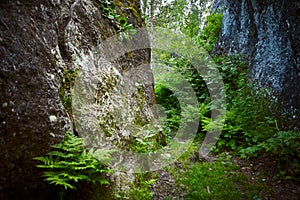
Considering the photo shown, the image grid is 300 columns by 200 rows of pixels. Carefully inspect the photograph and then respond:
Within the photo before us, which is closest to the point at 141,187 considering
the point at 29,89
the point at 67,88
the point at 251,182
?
the point at 67,88

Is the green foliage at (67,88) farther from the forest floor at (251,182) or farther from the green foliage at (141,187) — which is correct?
the forest floor at (251,182)

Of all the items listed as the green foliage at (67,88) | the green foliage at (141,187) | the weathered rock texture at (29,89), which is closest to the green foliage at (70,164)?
the weathered rock texture at (29,89)

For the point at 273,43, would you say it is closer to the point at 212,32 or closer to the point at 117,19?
the point at 117,19

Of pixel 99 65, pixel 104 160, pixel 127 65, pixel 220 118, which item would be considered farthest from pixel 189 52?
pixel 104 160

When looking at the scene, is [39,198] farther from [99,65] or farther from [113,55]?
[113,55]

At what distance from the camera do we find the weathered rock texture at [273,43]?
5.53 metres

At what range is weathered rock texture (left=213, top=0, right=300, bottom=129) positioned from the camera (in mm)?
5531

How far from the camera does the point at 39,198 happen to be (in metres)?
2.62

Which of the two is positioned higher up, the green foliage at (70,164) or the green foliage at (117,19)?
the green foliage at (117,19)

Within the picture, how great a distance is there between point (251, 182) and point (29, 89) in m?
4.63

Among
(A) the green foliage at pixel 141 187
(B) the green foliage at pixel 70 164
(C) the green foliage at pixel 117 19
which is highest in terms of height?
(C) the green foliage at pixel 117 19

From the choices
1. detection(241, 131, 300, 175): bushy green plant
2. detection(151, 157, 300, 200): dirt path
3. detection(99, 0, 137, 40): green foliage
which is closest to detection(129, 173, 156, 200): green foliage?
detection(151, 157, 300, 200): dirt path

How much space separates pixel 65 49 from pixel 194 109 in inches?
217

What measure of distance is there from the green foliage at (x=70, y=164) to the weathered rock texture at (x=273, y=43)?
5.18 metres
